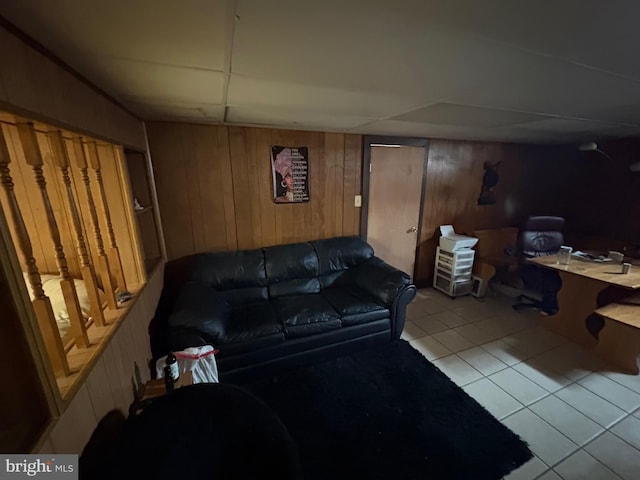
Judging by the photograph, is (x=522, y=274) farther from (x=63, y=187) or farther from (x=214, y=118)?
(x=63, y=187)

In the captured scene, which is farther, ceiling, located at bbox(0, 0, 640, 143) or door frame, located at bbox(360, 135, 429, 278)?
door frame, located at bbox(360, 135, 429, 278)

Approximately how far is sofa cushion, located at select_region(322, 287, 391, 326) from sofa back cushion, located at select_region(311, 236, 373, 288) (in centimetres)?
26

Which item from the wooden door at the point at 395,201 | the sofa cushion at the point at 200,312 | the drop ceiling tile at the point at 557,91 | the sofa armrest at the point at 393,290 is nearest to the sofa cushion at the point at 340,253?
the sofa armrest at the point at 393,290

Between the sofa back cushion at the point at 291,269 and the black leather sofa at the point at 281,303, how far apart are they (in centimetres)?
1

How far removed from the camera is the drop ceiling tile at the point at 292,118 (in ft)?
6.60

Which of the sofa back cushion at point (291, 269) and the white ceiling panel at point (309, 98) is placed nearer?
the white ceiling panel at point (309, 98)

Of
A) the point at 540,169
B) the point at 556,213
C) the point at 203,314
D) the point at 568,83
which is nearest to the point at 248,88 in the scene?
the point at 203,314

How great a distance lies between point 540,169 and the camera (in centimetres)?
430

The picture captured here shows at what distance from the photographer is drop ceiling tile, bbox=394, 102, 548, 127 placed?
1891 mm

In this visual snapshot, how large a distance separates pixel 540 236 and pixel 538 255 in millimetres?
260

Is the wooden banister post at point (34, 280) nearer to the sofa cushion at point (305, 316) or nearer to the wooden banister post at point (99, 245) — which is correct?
the wooden banister post at point (99, 245)

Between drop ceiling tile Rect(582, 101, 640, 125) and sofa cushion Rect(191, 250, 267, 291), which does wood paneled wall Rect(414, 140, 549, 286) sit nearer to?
drop ceiling tile Rect(582, 101, 640, 125)

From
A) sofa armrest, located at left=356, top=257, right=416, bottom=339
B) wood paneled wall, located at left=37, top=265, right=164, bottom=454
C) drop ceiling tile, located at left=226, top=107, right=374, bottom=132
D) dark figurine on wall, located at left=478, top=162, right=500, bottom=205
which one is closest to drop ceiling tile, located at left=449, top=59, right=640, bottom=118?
drop ceiling tile, located at left=226, top=107, right=374, bottom=132

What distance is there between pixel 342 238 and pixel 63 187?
2.40 m
